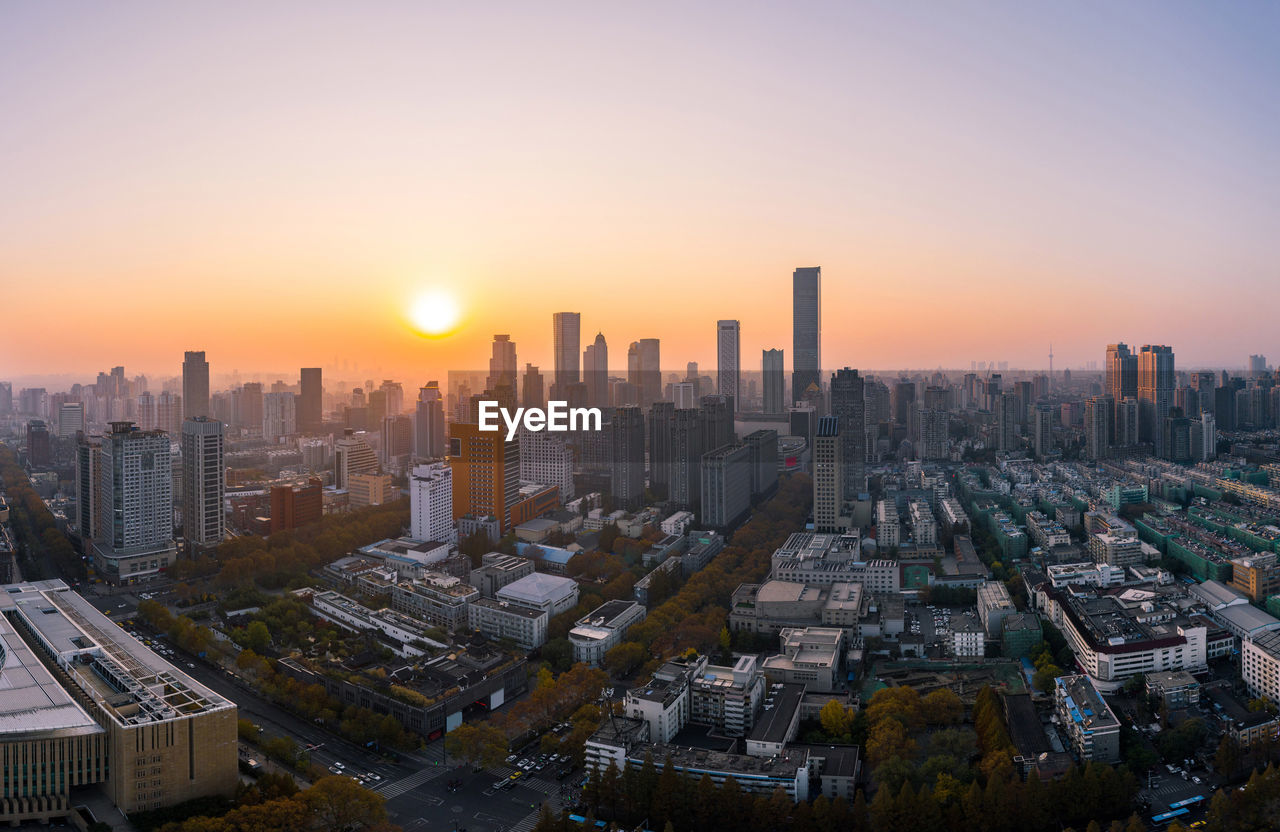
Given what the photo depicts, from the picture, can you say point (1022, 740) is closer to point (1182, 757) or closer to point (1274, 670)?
point (1182, 757)

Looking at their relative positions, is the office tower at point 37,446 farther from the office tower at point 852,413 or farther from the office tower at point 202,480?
the office tower at point 852,413

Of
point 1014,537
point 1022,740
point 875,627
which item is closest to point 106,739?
point 1022,740

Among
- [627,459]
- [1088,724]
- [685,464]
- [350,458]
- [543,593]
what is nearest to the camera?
[1088,724]

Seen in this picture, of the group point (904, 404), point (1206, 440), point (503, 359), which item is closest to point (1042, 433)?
point (1206, 440)

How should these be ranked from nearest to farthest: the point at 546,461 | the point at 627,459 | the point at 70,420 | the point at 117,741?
the point at 117,741 < the point at 627,459 < the point at 546,461 < the point at 70,420

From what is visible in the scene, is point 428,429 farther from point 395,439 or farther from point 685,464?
point 685,464

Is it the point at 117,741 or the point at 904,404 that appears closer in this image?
the point at 117,741
